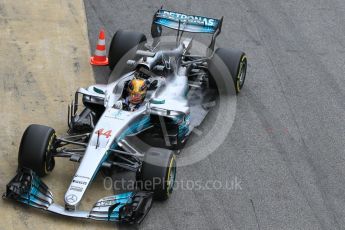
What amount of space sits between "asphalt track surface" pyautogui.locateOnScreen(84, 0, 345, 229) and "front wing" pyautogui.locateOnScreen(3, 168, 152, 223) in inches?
15.5

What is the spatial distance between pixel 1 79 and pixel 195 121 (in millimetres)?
3782

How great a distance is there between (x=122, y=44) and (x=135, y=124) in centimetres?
291

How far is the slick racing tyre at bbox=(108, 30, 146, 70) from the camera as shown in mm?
13453

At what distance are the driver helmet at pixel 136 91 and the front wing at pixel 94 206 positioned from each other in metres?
1.86

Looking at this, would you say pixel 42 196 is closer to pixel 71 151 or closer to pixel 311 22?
pixel 71 151

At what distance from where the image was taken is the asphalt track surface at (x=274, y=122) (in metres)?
10.4

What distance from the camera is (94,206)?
969cm

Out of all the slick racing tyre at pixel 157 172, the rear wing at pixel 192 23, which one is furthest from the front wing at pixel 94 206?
the rear wing at pixel 192 23

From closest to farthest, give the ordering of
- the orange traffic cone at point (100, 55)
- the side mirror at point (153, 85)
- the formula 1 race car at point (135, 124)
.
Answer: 1. the formula 1 race car at point (135, 124)
2. the side mirror at point (153, 85)
3. the orange traffic cone at point (100, 55)

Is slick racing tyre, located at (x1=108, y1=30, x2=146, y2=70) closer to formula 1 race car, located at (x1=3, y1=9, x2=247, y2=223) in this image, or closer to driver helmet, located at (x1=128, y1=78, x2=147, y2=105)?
formula 1 race car, located at (x1=3, y1=9, x2=247, y2=223)

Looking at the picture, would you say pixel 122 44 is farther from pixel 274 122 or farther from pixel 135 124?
pixel 274 122

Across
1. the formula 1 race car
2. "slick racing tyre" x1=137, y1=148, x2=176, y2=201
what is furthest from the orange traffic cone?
"slick racing tyre" x1=137, y1=148, x2=176, y2=201

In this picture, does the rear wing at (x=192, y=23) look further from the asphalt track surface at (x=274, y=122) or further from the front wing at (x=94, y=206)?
the front wing at (x=94, y=206)

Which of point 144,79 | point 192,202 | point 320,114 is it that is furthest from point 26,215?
point 320,114
